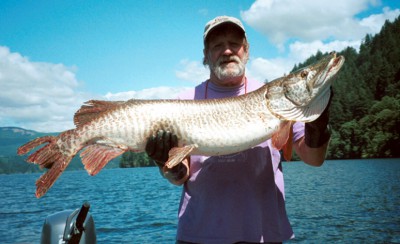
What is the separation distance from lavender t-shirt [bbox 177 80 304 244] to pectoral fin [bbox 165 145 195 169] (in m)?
0.34

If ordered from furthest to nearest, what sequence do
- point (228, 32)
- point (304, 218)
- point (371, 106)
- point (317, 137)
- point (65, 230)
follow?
point (371, 106)
point (304, 218)
point (65, 230)
point (228, 32)
point (317, 137)

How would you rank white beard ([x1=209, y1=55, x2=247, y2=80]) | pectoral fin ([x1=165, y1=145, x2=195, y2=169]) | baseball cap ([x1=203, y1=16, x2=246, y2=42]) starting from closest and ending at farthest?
pectoral fin ([x1=165, y1=145, x2=195, y2=169])
white beard ([x1=209, y1=55, x2=247, y2=80])
baseball cap ([x1=203, y1=16, x2=246, y2=42])

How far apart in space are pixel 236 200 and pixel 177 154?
75cm

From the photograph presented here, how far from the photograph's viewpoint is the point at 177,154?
10.6 feet

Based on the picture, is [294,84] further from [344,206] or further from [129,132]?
[344,206]

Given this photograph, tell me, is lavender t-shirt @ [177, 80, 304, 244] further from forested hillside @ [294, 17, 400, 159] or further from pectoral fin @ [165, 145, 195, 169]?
forested hillside @ [294, 17, 400, 159]

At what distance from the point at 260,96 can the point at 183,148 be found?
1013 mm

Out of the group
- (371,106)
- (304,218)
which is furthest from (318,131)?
(371,106)

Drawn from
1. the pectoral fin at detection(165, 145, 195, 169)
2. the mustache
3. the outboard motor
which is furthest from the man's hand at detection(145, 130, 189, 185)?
the outboard motor

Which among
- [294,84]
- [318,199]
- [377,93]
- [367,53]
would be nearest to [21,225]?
[318,199]

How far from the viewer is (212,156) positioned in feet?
11.6

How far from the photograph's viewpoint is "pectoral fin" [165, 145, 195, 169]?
3.16 m

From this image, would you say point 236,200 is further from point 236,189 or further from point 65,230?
point 65,230

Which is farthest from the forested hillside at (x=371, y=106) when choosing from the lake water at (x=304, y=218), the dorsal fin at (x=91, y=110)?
the dorsal fin at (x=91, y=110)
